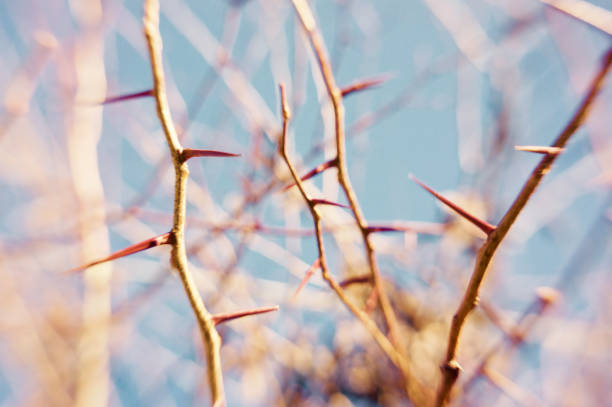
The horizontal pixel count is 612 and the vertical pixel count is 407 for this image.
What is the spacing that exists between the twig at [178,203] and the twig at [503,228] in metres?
0.23

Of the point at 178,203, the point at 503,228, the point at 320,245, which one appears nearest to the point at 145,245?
the point at 178,203

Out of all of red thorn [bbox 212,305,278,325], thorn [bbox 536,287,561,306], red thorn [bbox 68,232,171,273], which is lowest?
thorn [bbox 536,287,561,306]

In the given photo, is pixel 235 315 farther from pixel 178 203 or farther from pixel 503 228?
pixel 503 228

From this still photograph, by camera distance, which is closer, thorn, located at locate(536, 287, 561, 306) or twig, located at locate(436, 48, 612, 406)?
twig, located at locate(436, 48, 612, 406)

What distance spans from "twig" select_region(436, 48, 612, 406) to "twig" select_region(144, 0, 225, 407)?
0.75 feet

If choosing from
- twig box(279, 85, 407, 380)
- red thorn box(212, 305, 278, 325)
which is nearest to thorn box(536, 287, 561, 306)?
twig box(279, 85, 407, 380)

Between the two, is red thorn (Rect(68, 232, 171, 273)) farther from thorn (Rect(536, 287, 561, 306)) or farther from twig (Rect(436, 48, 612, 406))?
thorn (Rect(536, 287, 561, 306))

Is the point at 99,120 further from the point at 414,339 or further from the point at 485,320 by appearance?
the point at 485,320

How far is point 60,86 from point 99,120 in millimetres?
303

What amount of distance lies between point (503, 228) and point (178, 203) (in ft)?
0.88

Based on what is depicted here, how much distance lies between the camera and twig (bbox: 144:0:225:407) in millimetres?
348

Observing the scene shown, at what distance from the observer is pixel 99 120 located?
1.23 m

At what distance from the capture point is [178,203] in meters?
0.35

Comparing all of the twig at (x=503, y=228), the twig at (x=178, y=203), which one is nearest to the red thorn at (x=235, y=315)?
the twig at (x=178, y=203)
